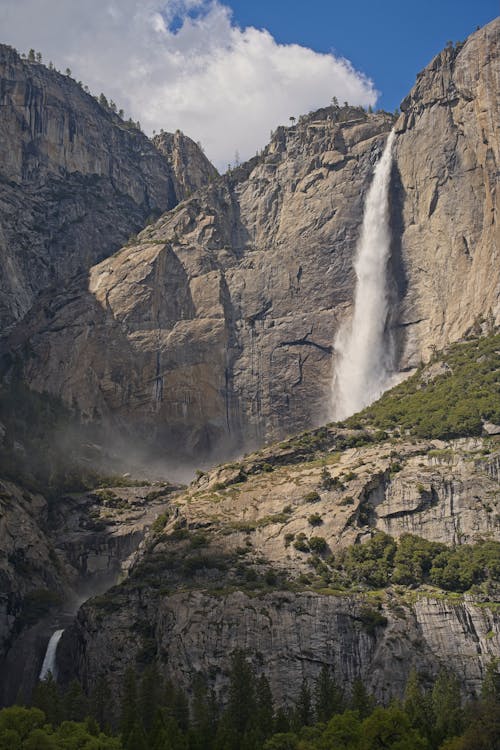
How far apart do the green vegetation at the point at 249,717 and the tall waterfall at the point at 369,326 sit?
194 ft

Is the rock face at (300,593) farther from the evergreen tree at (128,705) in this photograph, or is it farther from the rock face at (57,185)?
the rock face at (57,185)

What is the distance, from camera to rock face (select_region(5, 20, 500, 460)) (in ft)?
456

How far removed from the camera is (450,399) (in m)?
113

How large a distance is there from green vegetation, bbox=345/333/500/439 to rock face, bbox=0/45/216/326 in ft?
201

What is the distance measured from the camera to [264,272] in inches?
6088

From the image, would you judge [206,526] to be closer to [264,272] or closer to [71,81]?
[264,272]

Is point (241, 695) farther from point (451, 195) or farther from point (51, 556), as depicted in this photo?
point (451, 195)

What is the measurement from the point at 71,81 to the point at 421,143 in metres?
72.6

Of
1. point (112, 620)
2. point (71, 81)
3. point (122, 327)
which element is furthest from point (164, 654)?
point (71, 81)

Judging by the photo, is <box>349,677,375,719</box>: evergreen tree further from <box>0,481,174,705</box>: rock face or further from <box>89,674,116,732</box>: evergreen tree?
<box>0,481,174,705</box>: rock face

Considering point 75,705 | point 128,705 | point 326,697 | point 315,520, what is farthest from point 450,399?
point 75,705

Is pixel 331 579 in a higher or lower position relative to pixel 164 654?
higher

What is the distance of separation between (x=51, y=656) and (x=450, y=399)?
48.4 meters

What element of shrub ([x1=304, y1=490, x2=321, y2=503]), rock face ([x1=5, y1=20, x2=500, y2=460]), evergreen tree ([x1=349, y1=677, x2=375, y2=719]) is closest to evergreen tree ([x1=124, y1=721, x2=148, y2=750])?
evergreen tree ([x1=349, y1=677, x2=375, y2=719])
